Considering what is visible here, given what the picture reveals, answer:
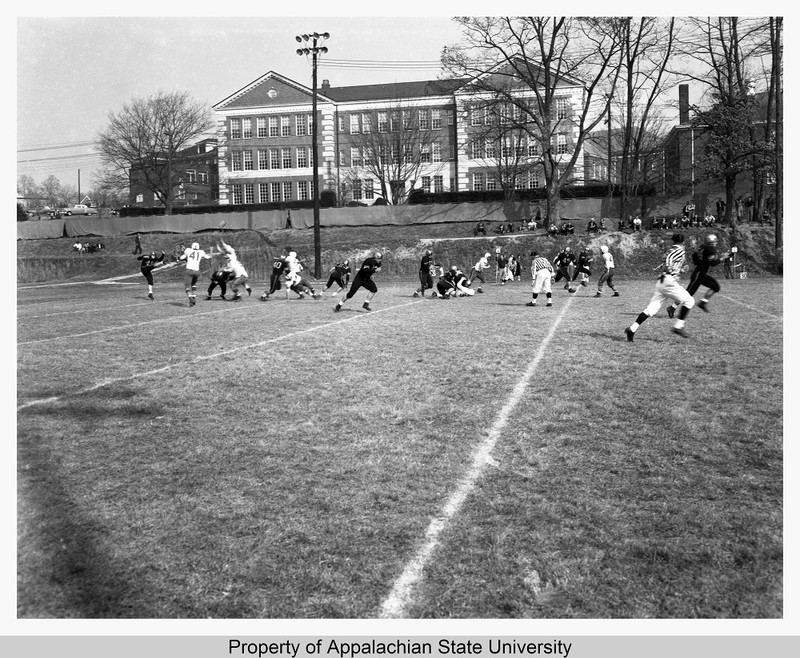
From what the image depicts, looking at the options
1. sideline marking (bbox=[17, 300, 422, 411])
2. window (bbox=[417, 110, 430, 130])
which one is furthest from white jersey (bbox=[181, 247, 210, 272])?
window (bbox=[417, 110, 430, 130])

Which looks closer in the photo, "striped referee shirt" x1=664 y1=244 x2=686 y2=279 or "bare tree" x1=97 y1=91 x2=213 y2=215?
"striped referee shirt" x1=664 y1=244 x2=686 y2=279

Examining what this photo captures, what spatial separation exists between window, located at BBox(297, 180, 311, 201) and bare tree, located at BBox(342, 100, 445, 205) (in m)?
3.27

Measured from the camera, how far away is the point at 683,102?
132 ft

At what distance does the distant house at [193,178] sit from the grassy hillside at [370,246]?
844 centimetres

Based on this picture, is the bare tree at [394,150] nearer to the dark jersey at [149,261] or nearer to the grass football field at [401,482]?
the dark jersey at [149,261]

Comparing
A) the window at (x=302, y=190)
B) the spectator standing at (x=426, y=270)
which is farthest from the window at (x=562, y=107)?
the window at (x=302, y=190)

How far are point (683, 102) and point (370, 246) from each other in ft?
64.0

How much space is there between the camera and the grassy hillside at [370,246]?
135ft

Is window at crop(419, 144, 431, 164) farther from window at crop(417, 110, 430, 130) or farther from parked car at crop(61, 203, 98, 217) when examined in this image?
parked car at crop(61, 203, 98, 217)

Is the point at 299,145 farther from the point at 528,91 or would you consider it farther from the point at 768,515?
the point at 768,515

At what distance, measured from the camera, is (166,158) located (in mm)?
56875

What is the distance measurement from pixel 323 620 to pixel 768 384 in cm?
742

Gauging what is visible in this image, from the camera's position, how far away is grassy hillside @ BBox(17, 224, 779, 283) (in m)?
41.3

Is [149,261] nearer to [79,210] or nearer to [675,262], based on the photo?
[675,262]
